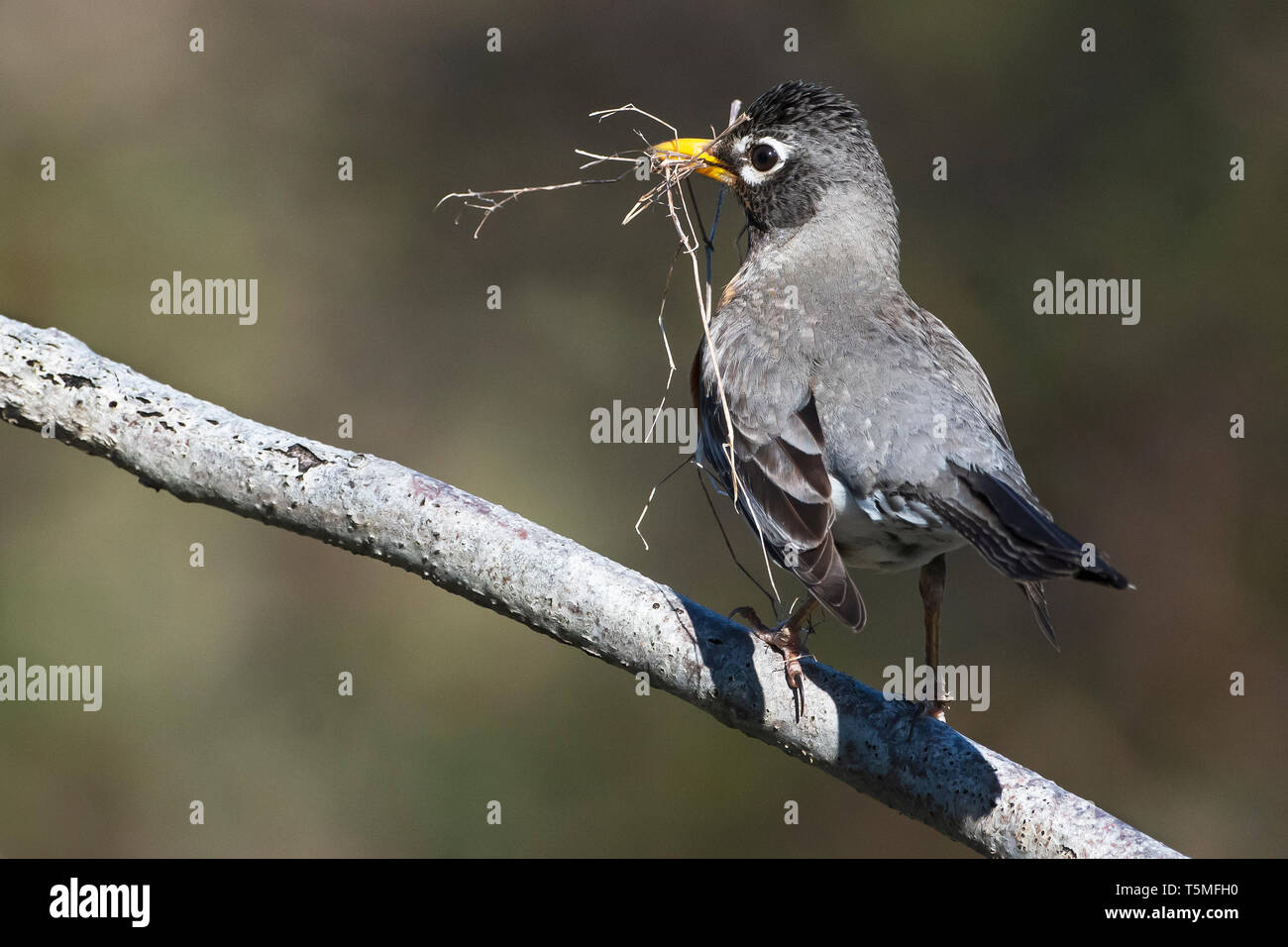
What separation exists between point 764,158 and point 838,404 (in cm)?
123

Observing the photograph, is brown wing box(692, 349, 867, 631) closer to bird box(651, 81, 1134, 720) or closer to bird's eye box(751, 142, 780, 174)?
bird box(651, 81, 1134, 720)

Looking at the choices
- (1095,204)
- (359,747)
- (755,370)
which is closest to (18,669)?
(359,747)

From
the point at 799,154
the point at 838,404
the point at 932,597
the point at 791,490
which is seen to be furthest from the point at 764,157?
the point at 932,597

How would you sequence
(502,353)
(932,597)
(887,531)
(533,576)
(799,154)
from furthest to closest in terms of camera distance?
(502,353) → (799,154) → (932,597) → (887,531) → (533,576)

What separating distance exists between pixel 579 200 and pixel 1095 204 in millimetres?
3695

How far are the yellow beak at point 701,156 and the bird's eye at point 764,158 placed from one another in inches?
4.0

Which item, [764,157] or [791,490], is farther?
[764,157]

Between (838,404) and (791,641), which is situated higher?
(838,404)

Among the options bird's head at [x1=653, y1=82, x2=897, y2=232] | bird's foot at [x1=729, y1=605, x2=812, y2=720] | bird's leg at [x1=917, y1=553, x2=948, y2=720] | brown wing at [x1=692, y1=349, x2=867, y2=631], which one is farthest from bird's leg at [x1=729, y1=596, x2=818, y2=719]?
bird's head at [x1=653, y1=82, x2=897, y2=232]

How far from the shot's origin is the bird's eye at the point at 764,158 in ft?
14.0

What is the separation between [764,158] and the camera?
169 inches

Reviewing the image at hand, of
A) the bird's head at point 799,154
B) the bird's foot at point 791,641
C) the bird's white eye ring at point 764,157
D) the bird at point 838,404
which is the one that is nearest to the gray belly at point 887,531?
the bird at point 838,404

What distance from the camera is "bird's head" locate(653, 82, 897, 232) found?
4195 mm

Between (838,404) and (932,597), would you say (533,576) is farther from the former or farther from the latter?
(932,597)
